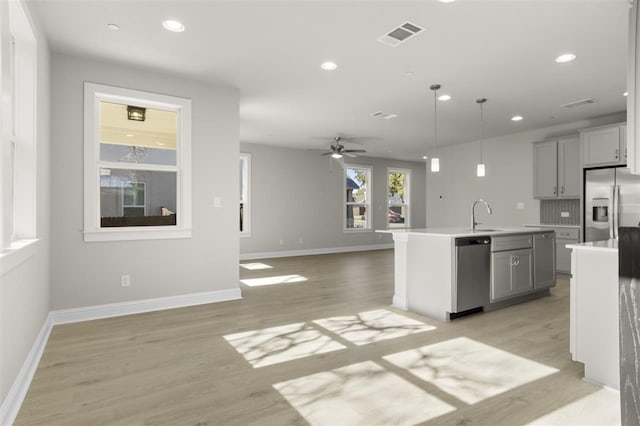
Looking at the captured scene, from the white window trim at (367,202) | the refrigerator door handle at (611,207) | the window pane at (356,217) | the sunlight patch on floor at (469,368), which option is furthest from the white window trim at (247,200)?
the refrigerator door handle at (611,207)

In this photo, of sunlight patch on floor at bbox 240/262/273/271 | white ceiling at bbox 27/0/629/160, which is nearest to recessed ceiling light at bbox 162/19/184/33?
white ceiling at bbox 27/0/629/160

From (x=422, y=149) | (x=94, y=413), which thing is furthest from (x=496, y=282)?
(x=422, y=149)

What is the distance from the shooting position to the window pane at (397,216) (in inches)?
435

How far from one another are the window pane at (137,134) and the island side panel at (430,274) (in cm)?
305

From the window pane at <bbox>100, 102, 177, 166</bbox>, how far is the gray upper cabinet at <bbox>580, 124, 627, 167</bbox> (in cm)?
620

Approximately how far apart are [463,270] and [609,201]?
3412mm

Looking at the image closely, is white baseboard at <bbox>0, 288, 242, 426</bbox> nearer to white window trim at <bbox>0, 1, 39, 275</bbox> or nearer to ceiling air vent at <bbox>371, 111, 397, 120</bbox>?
white window trim at <bbox>0, 1, 39, 275</bbox>

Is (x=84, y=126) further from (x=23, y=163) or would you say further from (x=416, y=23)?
(x=416, y=23)

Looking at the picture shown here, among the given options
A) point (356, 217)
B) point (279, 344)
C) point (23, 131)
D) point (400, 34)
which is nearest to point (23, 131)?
point (23, 131)

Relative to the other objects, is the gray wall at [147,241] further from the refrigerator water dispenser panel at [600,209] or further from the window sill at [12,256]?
the refrigerator water dispenser panel at [600,209]

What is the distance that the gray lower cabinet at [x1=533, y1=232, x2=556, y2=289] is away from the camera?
447cm

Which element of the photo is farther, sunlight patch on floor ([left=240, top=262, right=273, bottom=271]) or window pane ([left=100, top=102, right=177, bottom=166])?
sunlight patch on floor ([left=240, top=262, right=273, bottom=271])

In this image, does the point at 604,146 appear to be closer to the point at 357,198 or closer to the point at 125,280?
the point at 357,198

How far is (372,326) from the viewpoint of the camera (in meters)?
3.48
